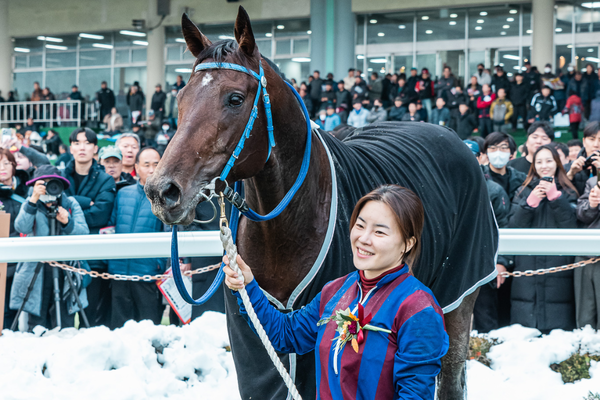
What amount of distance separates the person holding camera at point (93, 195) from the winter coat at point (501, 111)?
38.9ft

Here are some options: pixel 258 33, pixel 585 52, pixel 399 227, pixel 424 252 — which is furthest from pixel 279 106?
pixel 258 33

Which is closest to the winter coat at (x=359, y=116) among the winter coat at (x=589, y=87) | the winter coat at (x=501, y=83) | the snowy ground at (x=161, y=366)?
the winter coat at (x=501, y=83)

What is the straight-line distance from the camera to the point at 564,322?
4742mm

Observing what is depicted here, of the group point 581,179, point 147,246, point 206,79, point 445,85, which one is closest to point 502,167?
point 581,179

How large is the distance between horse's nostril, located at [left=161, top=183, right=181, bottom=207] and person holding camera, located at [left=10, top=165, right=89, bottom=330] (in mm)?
2849

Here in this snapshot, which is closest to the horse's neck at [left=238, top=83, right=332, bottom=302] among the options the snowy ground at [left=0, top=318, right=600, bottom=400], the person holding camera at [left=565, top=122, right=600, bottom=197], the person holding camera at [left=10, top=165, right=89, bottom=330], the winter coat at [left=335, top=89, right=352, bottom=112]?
the snowy ground at [left=0, top=318, right=600, bottom=400]

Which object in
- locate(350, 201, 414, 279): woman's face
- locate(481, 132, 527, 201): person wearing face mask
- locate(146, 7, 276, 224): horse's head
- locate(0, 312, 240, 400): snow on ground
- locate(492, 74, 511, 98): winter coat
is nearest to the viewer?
locate(350, 201, 414, 279): woman's face

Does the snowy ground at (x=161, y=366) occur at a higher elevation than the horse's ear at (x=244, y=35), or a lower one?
lower

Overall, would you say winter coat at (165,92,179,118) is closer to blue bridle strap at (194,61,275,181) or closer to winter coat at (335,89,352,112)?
winter coat at (335,89,352,112)

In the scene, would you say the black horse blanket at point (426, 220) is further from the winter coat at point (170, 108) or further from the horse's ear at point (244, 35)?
the winter coat at point (170, 108)

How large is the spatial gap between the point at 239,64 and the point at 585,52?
64.1 ft

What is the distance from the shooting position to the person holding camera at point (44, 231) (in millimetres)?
4391

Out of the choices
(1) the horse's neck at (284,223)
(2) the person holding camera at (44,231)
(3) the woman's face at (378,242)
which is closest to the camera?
(3) the woman's face at (378,242)

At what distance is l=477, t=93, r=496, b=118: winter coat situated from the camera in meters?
15.4
